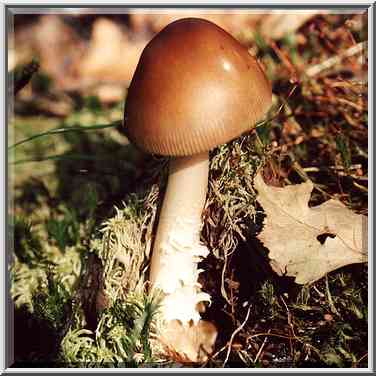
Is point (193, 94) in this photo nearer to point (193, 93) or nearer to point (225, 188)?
point (193, 93)

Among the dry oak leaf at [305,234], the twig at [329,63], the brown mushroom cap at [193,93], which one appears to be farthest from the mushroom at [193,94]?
the twig at [329,63]

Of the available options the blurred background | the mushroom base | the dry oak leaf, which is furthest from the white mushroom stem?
the dry oak leaf

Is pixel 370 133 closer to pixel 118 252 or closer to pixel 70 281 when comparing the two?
pixel 118 252

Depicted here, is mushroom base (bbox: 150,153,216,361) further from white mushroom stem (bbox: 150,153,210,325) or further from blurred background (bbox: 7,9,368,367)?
blurred background (bbox: 7,9,368,367)

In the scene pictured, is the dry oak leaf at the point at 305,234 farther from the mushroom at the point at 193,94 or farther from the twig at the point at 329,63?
the twig at the point at 329,63

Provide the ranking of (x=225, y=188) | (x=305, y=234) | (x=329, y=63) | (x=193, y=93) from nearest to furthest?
(x=193, y=93) < (x=305, y=234) < (x=225, y=188) < (x=329, y=63)

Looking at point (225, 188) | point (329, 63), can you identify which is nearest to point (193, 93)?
point (225, 188)
